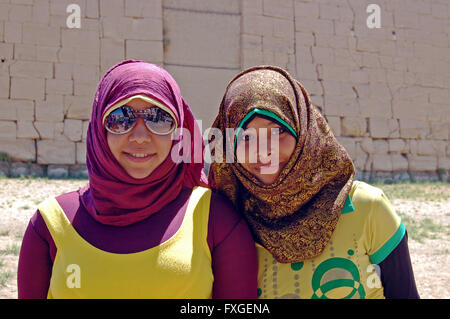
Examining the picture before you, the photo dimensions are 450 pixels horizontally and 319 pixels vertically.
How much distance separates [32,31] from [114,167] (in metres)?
7.18

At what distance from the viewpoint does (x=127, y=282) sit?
1634 millimetres

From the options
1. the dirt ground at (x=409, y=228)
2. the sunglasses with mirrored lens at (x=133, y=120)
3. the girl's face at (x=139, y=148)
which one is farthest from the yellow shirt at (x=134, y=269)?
the dirt ground at (x=409, y=228)

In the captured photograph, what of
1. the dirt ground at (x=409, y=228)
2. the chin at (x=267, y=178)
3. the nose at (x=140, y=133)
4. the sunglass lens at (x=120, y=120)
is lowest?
the dirt ground at (x=409, y=228)

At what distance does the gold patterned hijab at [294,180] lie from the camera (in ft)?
5.83

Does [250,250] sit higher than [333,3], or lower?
lower

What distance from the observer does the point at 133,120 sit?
1.79 metres

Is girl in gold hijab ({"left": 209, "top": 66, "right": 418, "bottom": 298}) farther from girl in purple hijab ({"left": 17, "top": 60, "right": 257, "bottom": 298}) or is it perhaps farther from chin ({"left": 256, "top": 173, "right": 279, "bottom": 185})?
girl in purple hijab ({"left": 17, "top": 60, "right": 257, "bottom": 298})

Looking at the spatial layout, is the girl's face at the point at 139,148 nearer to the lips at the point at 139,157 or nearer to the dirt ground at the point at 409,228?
the lips at the point at 139,157

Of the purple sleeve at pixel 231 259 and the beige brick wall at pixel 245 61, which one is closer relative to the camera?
the purple sleeve at pixel 231 259

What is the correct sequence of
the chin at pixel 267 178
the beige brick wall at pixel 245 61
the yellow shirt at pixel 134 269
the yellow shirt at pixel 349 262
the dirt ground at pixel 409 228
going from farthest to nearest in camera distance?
1. the beige brick wall at pixel 245 61
2. the dirt ground at pixel 409 228
3. the chin at pixel 267 178
4. the yellow shirt at pixel 349 262
5. the yellow shirt at pixel 134 269

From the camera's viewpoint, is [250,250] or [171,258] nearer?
[171,258]
